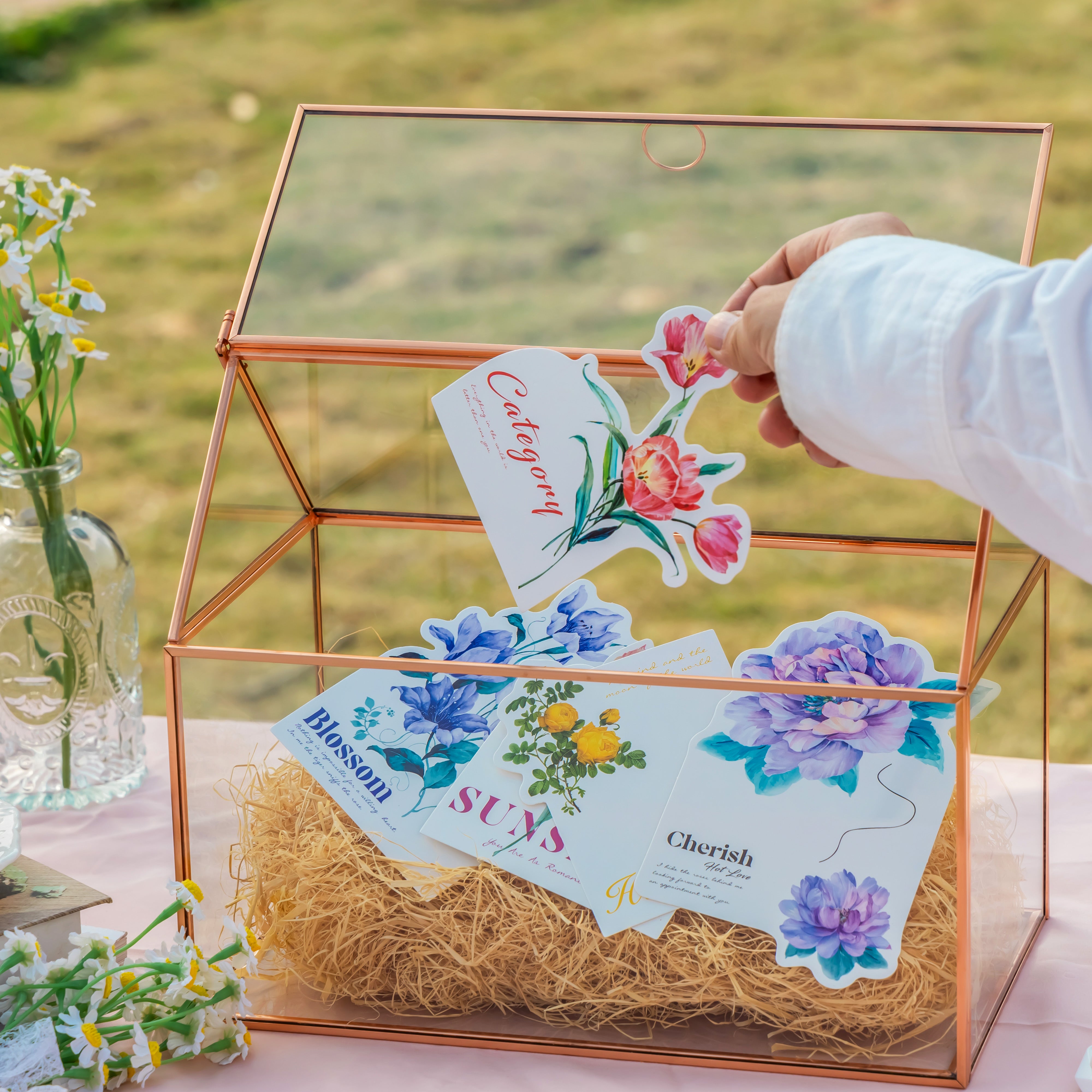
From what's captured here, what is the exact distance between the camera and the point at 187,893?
2.85 feet

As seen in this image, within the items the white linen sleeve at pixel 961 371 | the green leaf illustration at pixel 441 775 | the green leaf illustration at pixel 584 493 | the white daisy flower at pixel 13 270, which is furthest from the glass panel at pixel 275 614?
the white linen sleeve at pixel 961 371

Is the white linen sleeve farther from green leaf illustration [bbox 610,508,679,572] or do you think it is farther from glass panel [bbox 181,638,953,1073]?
glass panel [bbox 181,638,953,1073]

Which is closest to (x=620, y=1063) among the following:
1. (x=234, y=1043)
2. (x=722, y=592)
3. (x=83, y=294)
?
(x=234, y=1043)

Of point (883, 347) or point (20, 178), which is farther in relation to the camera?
point (20, 178)

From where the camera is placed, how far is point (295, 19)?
467 cm

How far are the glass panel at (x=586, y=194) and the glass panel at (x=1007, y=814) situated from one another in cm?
32

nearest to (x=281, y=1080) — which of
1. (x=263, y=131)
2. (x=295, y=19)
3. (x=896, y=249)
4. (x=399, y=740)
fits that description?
(x=399, y=740)

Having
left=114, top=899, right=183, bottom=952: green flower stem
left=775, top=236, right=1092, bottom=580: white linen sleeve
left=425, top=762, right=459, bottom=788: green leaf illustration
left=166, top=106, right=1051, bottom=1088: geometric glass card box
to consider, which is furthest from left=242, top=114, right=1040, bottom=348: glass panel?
left=114, top=899, right=183, bottom=952: green flower stem

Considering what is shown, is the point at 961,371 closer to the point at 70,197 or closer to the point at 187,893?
the point at 187,893

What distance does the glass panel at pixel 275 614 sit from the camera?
0.97 meters

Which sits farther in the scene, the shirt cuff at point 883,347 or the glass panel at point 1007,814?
the glass panel at point 1007,814

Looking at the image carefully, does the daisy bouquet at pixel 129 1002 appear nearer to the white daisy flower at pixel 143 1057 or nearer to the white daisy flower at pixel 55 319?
the white daisy flower at pixel 143 1057

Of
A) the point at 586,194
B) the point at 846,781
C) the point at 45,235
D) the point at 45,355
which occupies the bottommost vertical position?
the point at 846,781

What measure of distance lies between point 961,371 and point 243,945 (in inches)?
24.0
